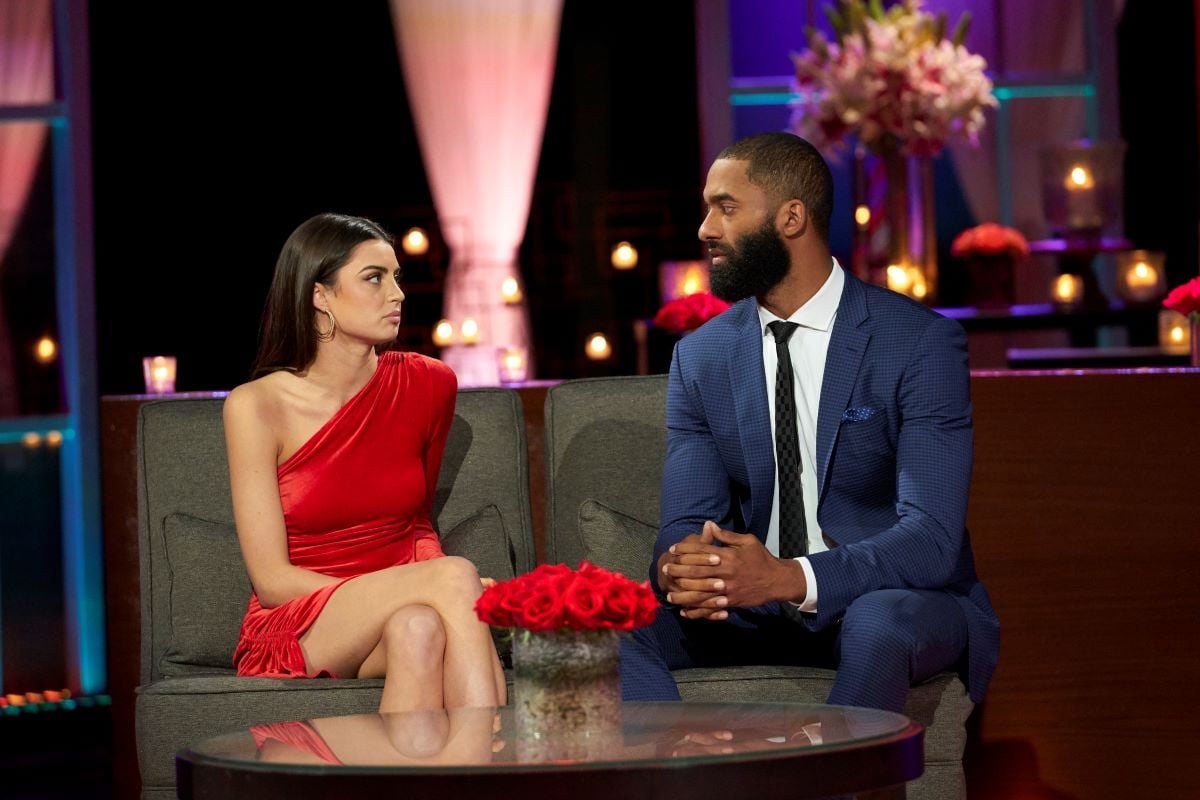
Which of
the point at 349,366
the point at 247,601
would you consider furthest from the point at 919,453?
the point at 247,601

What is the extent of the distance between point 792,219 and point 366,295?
0.84 m

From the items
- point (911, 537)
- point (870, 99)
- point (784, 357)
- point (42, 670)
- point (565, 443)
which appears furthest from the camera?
point (42, 670)

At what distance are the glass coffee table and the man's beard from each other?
1.02 meters

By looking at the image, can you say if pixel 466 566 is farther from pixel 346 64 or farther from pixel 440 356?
pixel 346 64

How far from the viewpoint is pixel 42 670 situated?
5891mm

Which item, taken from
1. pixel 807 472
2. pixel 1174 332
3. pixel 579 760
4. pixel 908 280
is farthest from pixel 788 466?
→ pixel 908 280

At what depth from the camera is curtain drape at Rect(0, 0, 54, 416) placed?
5.88m

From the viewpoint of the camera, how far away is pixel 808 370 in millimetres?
3078

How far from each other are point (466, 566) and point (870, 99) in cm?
263

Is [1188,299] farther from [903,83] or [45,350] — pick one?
[45,350]

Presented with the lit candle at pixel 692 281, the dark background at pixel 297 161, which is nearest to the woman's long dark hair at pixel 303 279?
the lit candle at pixel 692 281

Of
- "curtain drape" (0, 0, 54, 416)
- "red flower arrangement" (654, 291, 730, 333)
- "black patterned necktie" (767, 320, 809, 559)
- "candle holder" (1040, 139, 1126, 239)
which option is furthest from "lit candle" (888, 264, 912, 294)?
"curtain drape" (0, 0, 54, 416)

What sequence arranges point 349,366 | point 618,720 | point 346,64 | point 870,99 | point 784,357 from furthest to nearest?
point 346,64 < point 870,99 < point 349,366 < point 784,357 < point 618,720

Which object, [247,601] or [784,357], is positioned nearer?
[784,357]
